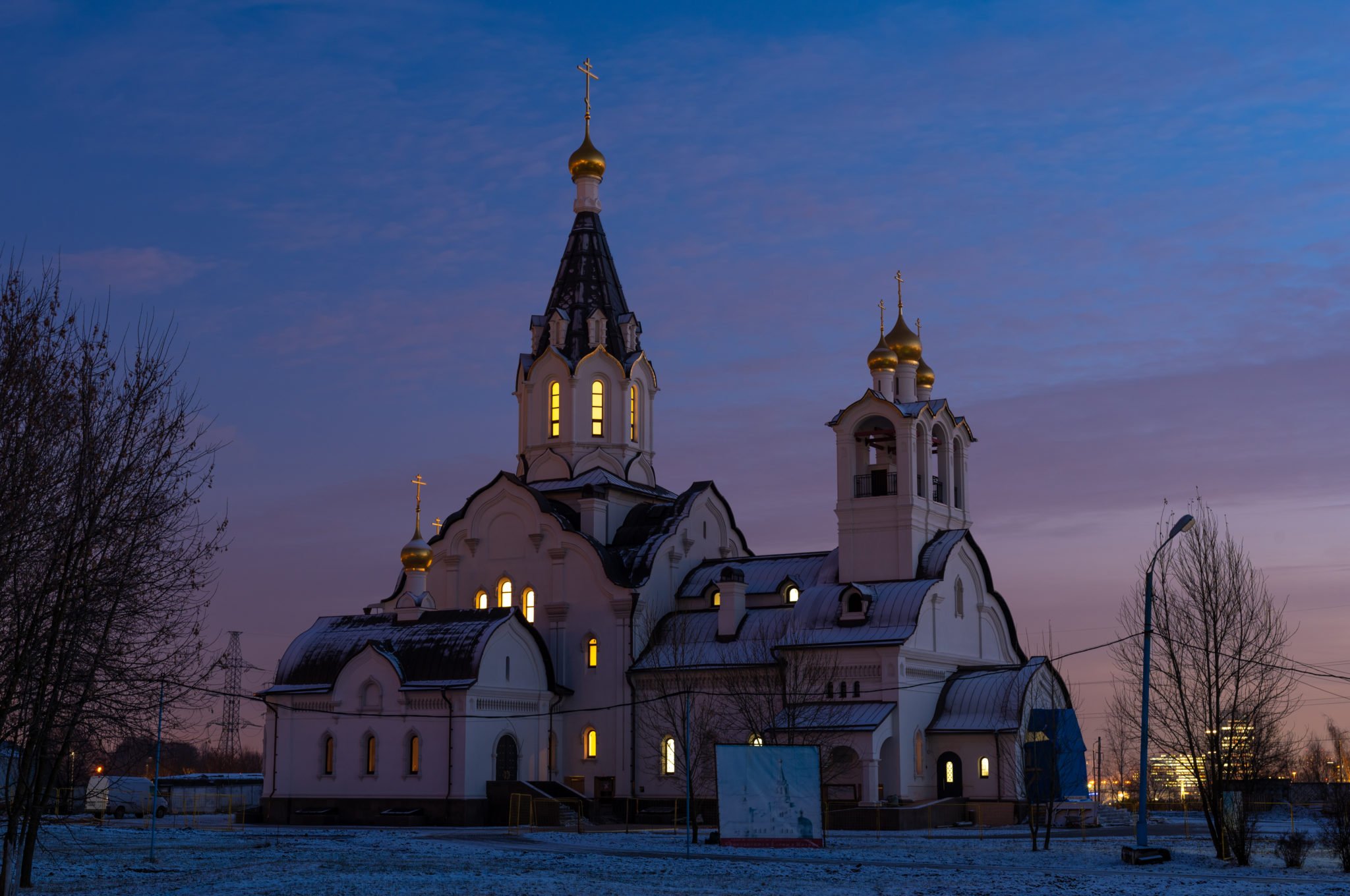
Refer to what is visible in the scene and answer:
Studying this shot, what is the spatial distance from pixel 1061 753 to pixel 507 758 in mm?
15527

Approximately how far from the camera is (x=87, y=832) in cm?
3359

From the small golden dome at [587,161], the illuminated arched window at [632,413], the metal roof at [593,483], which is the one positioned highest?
the small golden dome at [587,161]

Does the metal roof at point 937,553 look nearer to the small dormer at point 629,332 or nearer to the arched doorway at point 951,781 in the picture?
the arched doorway at point 951,781

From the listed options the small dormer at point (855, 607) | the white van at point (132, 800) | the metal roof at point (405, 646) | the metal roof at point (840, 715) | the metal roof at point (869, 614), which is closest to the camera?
the metal roof at point (840, 715)

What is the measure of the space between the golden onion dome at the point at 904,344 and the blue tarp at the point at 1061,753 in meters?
12.0

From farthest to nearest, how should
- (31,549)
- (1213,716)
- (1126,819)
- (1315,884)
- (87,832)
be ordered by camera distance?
(1126,819)
(87,832)
(1213,716)
(1315,884)
(31,549)

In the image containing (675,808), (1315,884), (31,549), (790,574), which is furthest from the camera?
(790,574)

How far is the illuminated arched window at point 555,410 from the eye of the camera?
5047cm

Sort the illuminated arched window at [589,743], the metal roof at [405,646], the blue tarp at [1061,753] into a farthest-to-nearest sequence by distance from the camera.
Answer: the illuminated arched window at [589,743] < the metal roof at [405,646] < the blue tarp at [1061,753]

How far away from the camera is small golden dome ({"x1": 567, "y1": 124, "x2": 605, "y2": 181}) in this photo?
174 feet

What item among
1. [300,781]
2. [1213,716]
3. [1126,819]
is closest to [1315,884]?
[1213,716]

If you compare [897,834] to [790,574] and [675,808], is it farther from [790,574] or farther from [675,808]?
[790,574]

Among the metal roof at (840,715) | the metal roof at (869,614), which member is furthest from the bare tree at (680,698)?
the metal roof at (869,614)

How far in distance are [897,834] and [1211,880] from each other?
14705 mm
